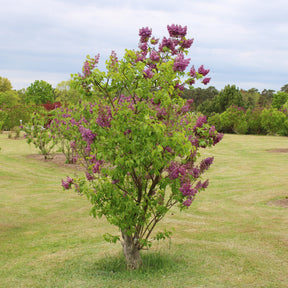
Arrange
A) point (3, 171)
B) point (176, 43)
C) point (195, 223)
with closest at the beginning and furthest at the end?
point (176, 43)
point (195, 223)
point (3, 171)

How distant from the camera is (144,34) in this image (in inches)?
230

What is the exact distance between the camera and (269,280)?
581cm

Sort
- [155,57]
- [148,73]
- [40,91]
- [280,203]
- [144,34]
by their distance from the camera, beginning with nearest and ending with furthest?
[148,73]
[155,57]
[144,34]
[280,203]
[40,91]

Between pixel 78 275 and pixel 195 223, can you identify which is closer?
pixel 78 275

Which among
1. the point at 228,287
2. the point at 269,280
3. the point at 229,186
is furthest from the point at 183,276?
the point at 229,186

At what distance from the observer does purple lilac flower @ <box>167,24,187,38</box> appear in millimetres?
5652

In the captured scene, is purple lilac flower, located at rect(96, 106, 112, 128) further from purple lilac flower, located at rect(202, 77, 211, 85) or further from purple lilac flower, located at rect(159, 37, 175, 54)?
purple lilac flower, located at rect(202, 77, 211, 85)

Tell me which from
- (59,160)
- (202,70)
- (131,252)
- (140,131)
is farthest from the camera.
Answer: (59,160)

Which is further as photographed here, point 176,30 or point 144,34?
point 144,34

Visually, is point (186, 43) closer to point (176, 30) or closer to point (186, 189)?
point (176, 30)

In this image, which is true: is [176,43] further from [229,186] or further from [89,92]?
[229,186]

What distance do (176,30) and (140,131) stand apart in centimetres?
195

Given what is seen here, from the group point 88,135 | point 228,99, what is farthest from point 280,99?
point 88,135

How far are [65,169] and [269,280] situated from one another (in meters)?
15.0
